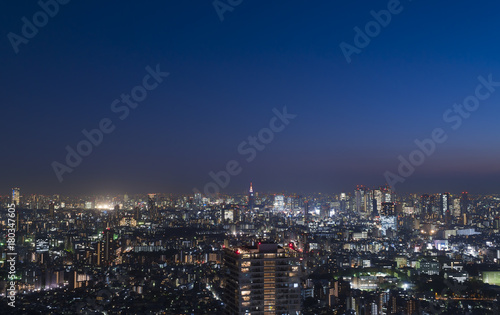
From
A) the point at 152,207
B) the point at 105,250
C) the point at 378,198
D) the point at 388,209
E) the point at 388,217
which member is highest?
the point at 378,198

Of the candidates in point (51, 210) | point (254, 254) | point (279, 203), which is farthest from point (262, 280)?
point (279, 203)

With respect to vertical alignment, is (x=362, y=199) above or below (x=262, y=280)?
above

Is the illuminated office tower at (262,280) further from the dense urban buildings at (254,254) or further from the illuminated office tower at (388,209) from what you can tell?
the illuminated office tower at (388,209)

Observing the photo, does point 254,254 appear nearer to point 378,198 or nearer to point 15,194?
point 15,194

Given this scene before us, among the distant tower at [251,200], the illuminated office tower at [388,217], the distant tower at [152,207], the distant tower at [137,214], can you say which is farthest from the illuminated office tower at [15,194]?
the illuminated office tower at [388,217]

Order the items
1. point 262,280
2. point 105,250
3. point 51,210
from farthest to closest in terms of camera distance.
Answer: point 51,210 → point 105,250 → point 262,280

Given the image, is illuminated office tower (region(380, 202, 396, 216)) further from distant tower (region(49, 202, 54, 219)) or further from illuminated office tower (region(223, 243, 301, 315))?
illuminated office tower (region(223, 243, 301, 315))

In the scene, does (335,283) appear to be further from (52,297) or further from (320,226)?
(320,226)

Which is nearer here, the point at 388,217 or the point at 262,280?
the point at 262,280

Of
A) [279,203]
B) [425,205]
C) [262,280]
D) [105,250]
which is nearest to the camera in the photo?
[262,280]
